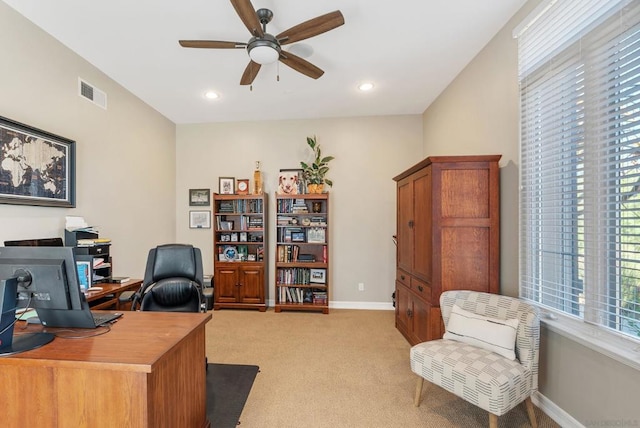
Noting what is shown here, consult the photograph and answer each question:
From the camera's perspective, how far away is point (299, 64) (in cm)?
231

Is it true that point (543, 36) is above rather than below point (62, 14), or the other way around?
below

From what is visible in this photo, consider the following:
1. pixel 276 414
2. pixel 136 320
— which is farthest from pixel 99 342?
pixel 276 414

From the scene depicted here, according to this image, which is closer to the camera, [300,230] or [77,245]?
[77,245]

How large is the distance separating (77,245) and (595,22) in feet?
13.5

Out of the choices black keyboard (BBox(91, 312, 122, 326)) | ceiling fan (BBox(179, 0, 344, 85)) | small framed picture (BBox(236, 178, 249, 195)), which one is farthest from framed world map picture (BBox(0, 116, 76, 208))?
small framed picture (BBox(236, 178, 249, 195))

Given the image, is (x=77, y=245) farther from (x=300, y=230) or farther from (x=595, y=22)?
(x=595, y=22)

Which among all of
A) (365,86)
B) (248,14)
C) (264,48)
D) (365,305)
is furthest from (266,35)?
(365,305)

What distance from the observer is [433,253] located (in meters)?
2.38

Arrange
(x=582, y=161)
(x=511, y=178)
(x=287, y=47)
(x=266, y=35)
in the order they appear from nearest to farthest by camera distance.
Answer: (x=582, y=161)
(x=266, y=35)
(x=511, y=178)
(x=287, y=47)

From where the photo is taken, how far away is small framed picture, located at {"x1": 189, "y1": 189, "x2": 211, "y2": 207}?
4527mm

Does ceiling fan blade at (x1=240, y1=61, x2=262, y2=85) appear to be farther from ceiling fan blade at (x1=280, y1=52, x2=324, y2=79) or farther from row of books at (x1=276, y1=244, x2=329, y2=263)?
row of books at (x1=276, y1=244, x2=329, y2=263)

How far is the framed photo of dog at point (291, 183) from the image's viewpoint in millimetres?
4246

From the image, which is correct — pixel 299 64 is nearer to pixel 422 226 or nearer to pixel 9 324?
pixel 422 226

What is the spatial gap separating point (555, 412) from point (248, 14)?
321cm
